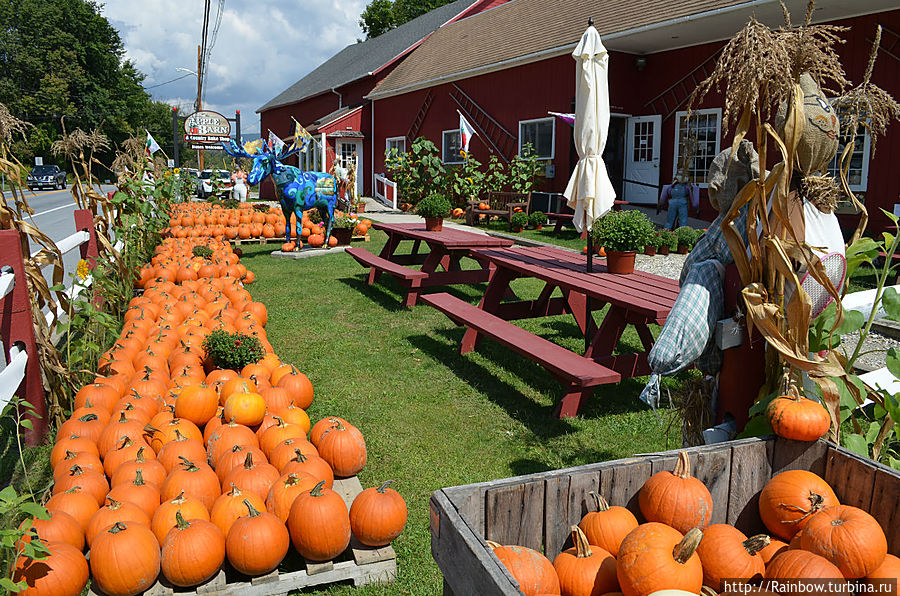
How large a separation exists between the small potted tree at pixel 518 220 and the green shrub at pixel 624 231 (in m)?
9.01

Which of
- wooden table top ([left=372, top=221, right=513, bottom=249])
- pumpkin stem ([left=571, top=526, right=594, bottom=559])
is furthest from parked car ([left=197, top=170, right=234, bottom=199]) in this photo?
pumpkin stem ([left=571, top=526, right=594, bottom=559])

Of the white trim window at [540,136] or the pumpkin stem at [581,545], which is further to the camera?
the white trim window at [540,136]

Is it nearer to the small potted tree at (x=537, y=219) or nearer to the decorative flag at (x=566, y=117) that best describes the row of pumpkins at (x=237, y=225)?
the small potted tree at (x=537, y=219)

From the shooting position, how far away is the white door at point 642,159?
48.1 ft

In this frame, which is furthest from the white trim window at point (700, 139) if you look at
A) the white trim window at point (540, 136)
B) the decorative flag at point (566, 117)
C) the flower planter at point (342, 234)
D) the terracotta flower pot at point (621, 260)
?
the terracotta flower pot at point (621, 260)

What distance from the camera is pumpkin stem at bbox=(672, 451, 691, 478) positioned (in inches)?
72.9

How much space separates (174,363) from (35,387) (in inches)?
34.5

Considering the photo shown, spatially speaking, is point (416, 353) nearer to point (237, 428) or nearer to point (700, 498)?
point (237, 428)

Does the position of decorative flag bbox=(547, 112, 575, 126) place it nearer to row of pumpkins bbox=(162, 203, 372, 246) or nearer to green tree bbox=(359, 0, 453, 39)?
row of pumpkins bbox=(162, 203, 372, 246)

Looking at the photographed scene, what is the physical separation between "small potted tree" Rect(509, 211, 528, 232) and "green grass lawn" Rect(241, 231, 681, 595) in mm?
7541

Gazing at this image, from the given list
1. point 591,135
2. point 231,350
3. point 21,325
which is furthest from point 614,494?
point 591,135

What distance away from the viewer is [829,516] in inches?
66.7

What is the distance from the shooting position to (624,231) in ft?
18.1

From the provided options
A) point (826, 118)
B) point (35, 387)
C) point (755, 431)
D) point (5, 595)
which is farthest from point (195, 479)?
point (826, 118)
